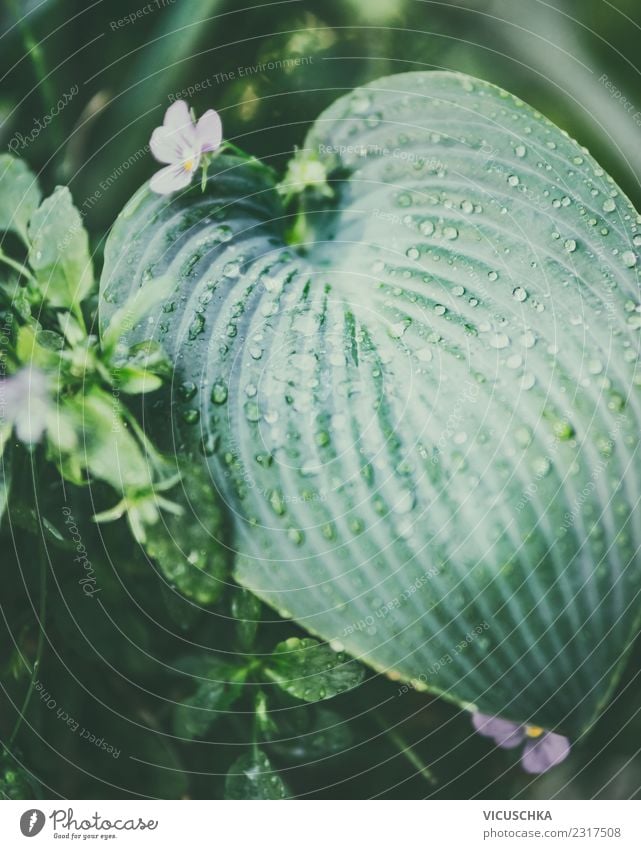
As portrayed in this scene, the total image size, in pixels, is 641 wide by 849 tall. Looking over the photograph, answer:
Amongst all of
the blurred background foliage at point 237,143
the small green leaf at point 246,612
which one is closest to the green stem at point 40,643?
the blurred background foliage at point 237,143

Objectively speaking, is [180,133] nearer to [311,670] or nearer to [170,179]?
[170,179]

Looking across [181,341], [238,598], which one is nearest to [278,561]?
[238,598]

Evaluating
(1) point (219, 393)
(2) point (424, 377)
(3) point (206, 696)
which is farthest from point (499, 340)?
(3) point (206, 696)

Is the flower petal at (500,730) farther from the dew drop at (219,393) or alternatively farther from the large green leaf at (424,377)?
the dew drop at (219,393)

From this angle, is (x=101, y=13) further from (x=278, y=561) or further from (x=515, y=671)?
(x=515, y=671)
